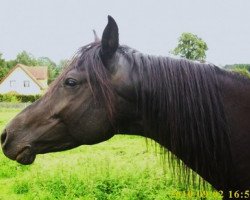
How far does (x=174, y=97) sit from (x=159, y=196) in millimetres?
3722

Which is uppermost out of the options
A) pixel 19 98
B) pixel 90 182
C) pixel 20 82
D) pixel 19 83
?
Result: pixel 20 82

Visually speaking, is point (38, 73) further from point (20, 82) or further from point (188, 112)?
point (188, 112)

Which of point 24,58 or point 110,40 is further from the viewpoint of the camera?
point 24,58

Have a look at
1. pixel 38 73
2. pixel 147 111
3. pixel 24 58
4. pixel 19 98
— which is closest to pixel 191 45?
pixel 19 98

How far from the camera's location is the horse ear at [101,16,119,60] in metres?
2.60

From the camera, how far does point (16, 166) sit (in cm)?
909

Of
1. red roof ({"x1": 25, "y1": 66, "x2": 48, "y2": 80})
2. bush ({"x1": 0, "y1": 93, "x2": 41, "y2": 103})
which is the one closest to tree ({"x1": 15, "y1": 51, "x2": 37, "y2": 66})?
red roof ({"x1": 25, "y1": 66, "x2": 48, "y2": 80})

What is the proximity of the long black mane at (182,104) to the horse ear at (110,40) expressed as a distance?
0.07 meters

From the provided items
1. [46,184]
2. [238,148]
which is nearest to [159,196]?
[46,184]

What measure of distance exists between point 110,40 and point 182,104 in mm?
637

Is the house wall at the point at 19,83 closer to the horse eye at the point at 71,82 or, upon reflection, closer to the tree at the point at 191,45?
the tree at the point at 191,45

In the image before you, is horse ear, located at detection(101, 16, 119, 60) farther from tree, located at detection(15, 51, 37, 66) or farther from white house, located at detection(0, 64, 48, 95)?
tree, located at detection(15, 51, 37, 66)

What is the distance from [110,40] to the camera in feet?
8.73

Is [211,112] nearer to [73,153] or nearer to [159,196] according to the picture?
[159,196]
